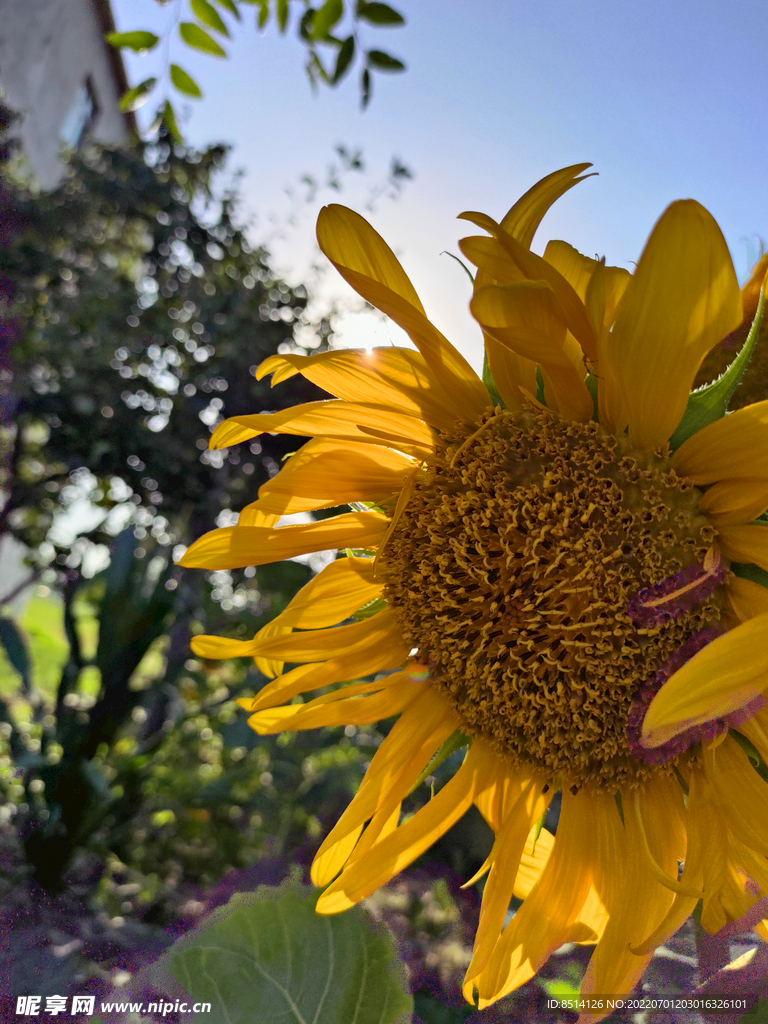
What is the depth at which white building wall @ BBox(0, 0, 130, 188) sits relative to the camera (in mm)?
4758

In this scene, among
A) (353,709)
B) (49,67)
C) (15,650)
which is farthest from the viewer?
(49,67)

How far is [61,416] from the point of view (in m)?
2.68

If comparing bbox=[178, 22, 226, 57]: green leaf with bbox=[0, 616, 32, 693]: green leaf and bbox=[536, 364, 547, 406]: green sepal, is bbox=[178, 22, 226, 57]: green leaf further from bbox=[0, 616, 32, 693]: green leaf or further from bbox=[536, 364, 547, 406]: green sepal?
bbox=[0, 616, 32, 693]: green leaf

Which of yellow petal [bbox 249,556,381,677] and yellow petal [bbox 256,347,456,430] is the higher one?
yellow petal [bbox 256,347,456,430]

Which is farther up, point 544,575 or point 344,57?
point 344,57

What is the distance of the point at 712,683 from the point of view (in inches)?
14.8

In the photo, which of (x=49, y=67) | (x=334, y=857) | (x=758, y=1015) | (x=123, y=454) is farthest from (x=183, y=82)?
(x=49, y=67)

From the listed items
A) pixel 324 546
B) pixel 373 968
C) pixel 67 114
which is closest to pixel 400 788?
pixel 373 968

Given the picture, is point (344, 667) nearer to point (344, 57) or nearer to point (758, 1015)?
point (758, 1015)

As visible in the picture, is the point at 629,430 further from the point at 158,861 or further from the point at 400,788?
the point at 158,861

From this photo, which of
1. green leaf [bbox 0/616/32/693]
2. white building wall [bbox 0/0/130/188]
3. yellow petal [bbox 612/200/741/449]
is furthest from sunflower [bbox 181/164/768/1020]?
white building wall [bbox 0/0/130/188]

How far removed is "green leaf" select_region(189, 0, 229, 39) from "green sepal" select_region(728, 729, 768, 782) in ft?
4.18

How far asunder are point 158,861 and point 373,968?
67.0 inches

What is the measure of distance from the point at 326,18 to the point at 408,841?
125cm
